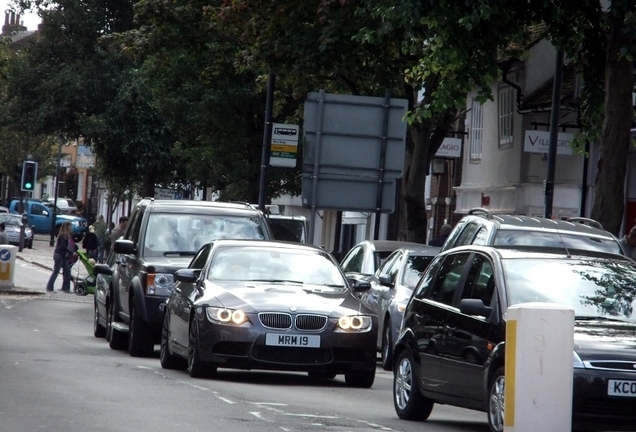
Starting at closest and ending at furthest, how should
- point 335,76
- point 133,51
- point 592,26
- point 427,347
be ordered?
point 427,347 < point 592,26 < point 335,76 < point 133,51

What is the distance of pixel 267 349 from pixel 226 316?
489 mm

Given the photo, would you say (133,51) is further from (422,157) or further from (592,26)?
(592,26)

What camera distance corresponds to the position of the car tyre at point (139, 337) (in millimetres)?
18422

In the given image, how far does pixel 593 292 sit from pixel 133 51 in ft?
74.0

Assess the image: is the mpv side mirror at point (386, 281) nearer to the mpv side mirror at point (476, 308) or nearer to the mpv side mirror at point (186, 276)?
the mpv side mirror at point (186, 276)

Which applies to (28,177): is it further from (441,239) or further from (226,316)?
(226,316)

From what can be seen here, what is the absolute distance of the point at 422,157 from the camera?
94.4 ft

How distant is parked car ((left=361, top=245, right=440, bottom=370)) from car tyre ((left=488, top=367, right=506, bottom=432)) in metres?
8.11

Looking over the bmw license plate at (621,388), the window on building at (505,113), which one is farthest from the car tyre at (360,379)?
the window on building at (505,113)

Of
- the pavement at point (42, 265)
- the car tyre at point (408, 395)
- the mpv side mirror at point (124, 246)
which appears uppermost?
the mpv side mirror at point (124, 246)

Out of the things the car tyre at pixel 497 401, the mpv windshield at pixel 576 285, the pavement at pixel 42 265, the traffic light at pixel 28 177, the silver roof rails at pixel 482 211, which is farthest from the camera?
the traffic light at pixel 28 177

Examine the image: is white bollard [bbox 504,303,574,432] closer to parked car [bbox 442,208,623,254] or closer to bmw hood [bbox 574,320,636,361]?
bmw hood [bbox 574,320,636,361]

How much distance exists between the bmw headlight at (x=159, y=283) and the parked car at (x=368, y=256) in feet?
15.2

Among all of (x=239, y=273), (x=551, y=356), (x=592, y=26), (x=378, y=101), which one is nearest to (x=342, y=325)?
(x=239, y=273)
